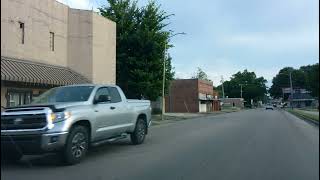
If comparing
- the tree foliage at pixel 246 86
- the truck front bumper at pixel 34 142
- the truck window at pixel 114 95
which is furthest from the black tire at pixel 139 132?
the tree foliage at pixel 246 86

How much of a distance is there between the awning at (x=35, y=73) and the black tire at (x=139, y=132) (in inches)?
300

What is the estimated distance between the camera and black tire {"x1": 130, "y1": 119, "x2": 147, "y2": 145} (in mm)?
15922

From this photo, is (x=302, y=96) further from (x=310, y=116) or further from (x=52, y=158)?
(x=52, y=158)

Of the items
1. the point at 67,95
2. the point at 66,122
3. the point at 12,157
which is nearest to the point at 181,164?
the point at 66,122

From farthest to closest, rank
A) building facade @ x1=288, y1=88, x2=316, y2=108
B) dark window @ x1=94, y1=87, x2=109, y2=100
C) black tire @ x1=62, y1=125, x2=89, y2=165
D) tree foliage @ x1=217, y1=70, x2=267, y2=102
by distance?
tree foliage @ x1=217, y1=70, x2=267, y2=102 → dark window @ x1=94, y1=87, x2=109, y2=100 → black tire @ x1=62, y1=125, x2=89, y2=165 → building facade @ x1=288, y1=88, x2=316, y2=108

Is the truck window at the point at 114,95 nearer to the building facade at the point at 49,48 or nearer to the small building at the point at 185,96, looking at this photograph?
the building facade at the point at 49,48

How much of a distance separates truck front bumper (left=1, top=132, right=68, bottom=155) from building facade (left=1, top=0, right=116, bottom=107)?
401 inches

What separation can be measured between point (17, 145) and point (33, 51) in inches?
636

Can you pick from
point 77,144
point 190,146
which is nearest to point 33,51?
point 190,146

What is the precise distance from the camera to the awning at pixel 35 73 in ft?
74.3

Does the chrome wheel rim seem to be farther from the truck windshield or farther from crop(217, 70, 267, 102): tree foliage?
crop(217, 70, 267, 102): tree foliage

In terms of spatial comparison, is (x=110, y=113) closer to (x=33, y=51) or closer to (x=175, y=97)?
(x=33, y=51)

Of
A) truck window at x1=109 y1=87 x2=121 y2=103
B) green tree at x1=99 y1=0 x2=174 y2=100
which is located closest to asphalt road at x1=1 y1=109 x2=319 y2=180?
truck window at x1=109 y1=87 x2=121 y2=103

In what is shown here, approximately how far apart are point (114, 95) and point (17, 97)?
11898 mm
